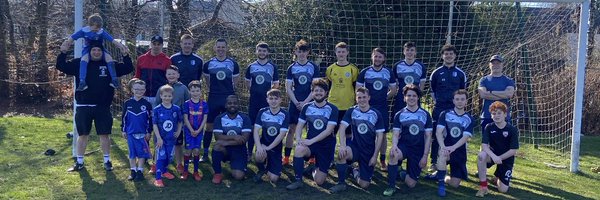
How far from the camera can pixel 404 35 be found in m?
9.94

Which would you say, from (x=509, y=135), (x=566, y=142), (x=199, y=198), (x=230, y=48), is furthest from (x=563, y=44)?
(x=199, y=198)

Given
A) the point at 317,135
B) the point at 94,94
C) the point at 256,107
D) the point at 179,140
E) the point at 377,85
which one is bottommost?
the point at 179,140

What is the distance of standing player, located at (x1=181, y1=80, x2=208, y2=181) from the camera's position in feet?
19.4

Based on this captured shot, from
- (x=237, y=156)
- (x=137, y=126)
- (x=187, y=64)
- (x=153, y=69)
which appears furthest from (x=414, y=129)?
(x=153, y=69)

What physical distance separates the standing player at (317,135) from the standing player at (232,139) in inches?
23.7

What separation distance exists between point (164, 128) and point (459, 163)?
3.07m

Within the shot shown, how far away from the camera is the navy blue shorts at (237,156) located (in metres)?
5.92

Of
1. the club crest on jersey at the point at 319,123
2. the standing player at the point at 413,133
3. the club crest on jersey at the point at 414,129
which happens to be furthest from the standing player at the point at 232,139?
the club crest on jersey at the point at 414,129

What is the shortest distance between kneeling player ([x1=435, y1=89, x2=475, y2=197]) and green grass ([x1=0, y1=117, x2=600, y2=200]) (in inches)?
6.5

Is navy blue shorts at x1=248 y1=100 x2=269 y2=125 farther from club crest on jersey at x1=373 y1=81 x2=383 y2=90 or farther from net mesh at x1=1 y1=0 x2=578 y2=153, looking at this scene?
net mesh at x1=1 y1=0 x2=578 y2=153

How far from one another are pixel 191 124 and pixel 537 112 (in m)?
6.11

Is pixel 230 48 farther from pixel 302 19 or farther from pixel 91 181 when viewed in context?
pixel 91 181

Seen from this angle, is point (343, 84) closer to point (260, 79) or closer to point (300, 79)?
point (300, 79)

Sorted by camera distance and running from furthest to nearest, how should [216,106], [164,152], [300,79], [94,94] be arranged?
[216,106]
[300,79]
[94,94]
[164,152]
